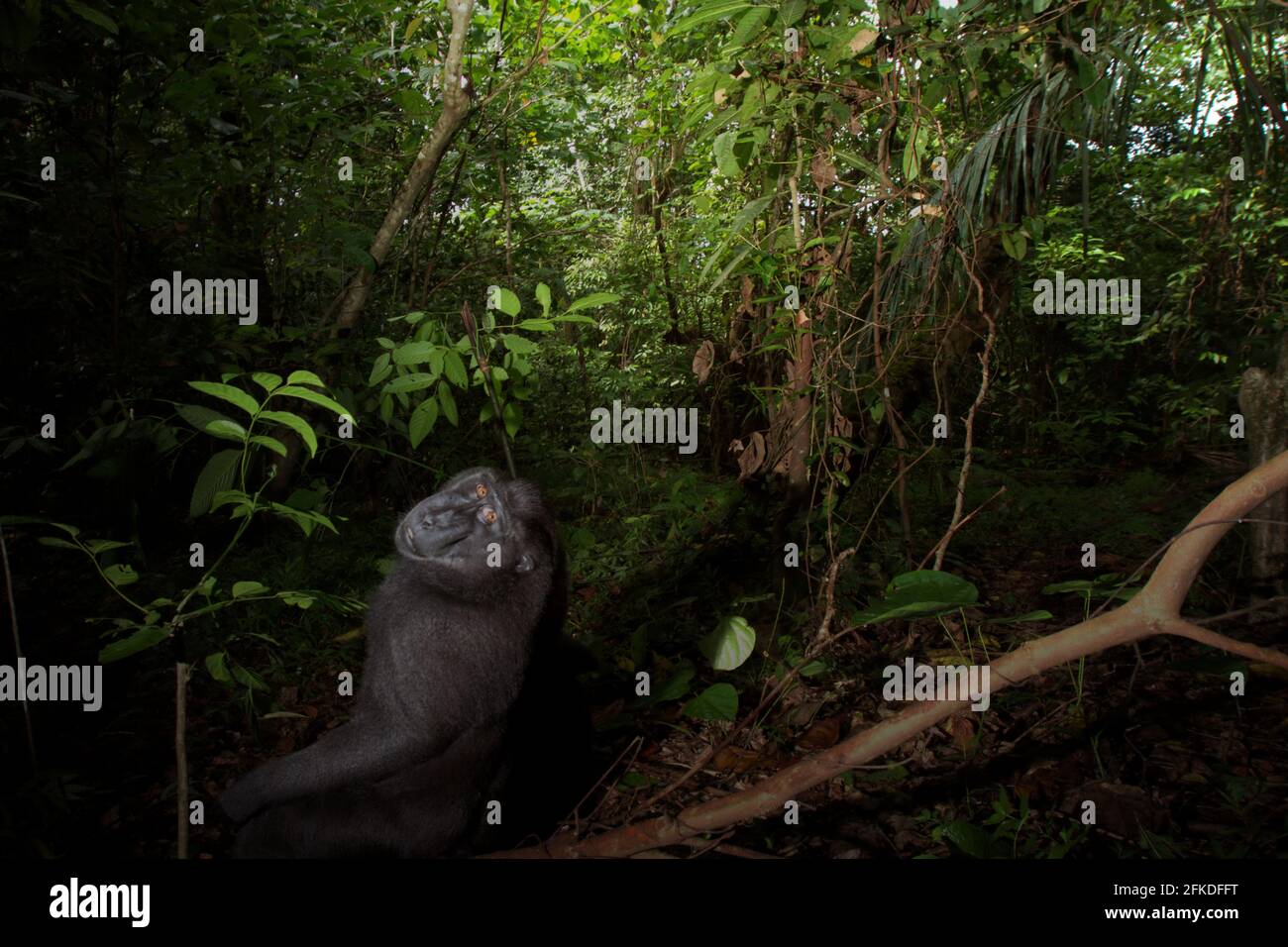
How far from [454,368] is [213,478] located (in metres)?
0.95

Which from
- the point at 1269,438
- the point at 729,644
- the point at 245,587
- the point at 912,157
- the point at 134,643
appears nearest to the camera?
the point at 134,643

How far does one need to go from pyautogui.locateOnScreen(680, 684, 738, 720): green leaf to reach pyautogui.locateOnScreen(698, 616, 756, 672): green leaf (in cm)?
24

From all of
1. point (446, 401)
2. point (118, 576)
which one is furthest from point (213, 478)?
point (446, 401)

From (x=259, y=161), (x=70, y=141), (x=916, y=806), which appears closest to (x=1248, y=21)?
(x=916, y=806)

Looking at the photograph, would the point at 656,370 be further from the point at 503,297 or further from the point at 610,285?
the point at 503,297

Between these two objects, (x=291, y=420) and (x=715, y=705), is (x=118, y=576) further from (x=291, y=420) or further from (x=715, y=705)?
(x=715, y=705)

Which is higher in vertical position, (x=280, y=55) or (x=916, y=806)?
(x=280, y=55)

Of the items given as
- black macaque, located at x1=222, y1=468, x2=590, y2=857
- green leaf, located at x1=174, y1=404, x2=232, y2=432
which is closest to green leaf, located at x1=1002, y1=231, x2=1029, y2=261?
black macaque, located at x1=222, y1=468, x2=590, y2=857

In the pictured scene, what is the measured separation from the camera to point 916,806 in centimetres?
346

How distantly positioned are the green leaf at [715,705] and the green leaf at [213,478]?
1838 millimetres

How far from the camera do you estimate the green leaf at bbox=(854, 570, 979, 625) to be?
2.32m

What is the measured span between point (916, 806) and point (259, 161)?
5992mm

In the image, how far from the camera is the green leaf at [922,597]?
7.61ft

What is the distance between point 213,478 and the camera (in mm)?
2443
